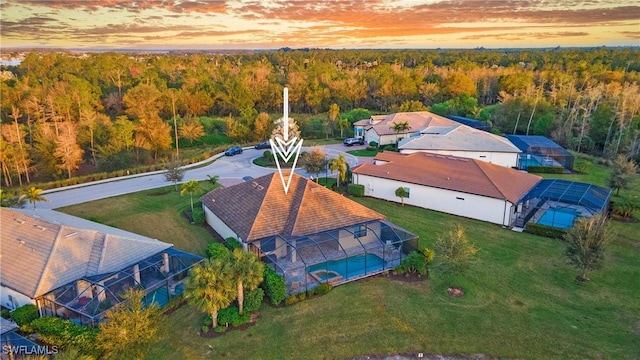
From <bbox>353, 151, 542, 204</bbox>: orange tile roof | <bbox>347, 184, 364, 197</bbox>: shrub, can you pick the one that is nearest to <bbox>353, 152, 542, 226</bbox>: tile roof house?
<bbox>353, 151, 542, 204</bbox>: orange tile roof

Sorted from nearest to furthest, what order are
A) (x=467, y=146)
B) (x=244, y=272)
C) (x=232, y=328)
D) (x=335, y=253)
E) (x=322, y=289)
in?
(x=232, y=328) → (x=244, y=272) → (x=322, y=289) → (x=335, y=253) → (x=467, y=146)

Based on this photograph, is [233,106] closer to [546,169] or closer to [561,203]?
[546,169]

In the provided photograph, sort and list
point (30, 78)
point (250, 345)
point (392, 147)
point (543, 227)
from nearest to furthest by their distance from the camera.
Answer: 1. point (250, 345)
2. point (543, 227)
3. point (392, 147)
4. point (30, 78)

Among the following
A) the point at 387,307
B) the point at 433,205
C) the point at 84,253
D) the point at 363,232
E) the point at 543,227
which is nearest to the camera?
the point at 387,307

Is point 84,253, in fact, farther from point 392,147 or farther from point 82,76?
point 82,76

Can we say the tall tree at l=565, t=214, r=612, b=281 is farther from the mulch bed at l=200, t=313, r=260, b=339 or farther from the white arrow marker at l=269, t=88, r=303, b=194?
the mulch bed at l=200, t=313, r=260, b=339

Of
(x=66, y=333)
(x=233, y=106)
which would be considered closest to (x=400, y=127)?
(x=233, y=106)

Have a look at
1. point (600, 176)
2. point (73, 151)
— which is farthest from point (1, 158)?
point (600, 176)

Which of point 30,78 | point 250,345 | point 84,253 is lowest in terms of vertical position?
point 250,345

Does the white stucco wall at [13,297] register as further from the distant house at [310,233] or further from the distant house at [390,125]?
the distant house at [390,125]
